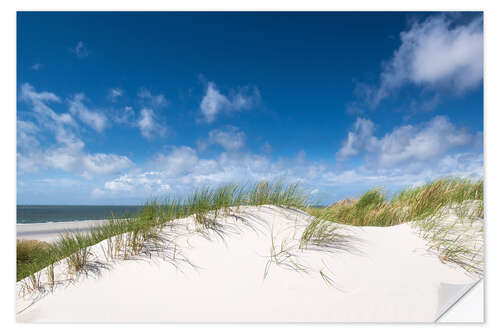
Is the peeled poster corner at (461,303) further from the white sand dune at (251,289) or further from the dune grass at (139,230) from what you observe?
the dune grass at (139,230)

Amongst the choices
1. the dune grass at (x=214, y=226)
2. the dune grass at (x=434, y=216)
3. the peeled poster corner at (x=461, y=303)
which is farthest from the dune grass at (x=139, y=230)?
the peeled poster corner at (x=461, y=303)

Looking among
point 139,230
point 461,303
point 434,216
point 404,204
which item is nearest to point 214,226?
point 139,230

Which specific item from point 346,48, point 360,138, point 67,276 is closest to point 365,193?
point 360,138

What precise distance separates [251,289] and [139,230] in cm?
124

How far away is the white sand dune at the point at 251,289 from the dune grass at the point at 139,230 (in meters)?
0.16

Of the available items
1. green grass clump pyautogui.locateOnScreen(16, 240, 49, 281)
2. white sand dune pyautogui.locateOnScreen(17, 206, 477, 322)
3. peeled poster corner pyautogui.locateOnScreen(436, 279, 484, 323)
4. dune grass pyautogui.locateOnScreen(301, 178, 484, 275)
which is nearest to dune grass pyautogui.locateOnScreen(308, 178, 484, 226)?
dune grass pyautogui.locateOnScreen(301, 178, 484, 275)

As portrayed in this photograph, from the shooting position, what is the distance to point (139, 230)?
248 centimetres

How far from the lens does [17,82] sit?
2.59 metres

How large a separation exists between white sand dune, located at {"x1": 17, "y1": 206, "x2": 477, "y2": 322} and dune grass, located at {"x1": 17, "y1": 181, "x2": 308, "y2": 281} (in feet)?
0.53

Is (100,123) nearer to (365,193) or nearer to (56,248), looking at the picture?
(56,248)

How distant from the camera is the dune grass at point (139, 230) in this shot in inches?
93.2

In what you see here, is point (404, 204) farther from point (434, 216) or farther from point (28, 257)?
point (28, 257)

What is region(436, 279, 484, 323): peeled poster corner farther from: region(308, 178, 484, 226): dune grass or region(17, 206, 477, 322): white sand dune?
region(308, 178, 484, 226): dune grass

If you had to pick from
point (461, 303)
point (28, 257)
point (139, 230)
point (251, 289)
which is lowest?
point (461, 303)
